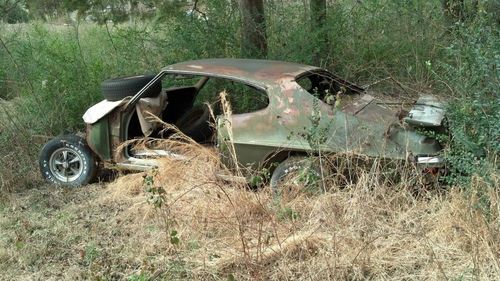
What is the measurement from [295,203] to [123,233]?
60.9 inches

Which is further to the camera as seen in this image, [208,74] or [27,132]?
[27,132]

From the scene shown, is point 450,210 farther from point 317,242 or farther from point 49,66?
point 49,66

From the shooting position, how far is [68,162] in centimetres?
654

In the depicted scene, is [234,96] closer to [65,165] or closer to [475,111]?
[65,165]

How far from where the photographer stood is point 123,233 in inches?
197

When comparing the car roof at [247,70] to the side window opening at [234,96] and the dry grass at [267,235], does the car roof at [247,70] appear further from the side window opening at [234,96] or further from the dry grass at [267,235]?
the side window opening at [234,96]

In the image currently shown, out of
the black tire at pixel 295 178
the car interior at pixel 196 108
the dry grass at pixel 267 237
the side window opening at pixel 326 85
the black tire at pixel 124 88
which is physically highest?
the black tire at pixel 124 88

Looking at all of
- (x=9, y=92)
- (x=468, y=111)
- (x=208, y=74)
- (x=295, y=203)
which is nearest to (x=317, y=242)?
(x=295, y=203)

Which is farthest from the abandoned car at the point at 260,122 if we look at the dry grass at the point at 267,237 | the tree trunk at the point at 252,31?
the tree trunk at the point at 252,31

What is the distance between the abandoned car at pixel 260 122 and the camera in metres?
5.11

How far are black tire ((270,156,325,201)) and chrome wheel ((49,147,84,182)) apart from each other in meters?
2.46

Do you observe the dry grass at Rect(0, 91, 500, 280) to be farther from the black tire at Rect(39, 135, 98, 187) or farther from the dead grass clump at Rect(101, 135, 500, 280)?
the black tire at Rect(39, 135, 98, 187)

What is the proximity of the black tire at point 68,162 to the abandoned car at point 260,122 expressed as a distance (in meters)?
0.01

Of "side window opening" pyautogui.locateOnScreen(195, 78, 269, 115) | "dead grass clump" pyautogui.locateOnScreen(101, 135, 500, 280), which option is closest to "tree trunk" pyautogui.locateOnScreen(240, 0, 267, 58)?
"side window opening" pyautogui.locateOnScreen(195, 78, 269, 115)
